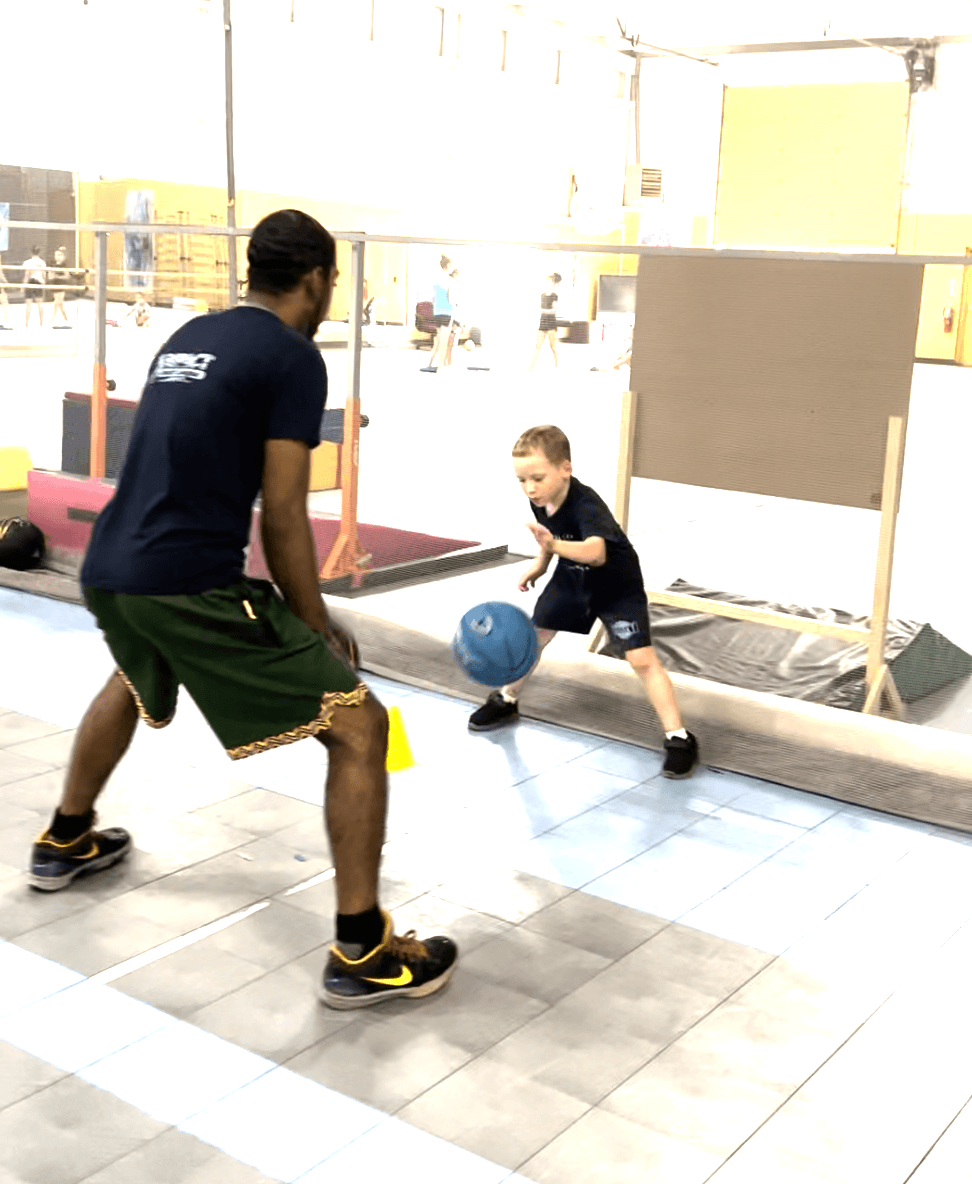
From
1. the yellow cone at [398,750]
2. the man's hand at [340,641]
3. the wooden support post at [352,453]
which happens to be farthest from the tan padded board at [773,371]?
the man's hand at [340,641]

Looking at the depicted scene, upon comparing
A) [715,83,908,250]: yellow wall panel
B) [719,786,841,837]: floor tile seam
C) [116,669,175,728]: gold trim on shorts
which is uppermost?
[715,83,908,250]: yellow wall panel

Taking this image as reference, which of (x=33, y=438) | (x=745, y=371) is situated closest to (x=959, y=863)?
(x=745, y=371)

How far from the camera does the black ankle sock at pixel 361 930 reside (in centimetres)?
300

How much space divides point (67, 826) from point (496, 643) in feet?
5.11

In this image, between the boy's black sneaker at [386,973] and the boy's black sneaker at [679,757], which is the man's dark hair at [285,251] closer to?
the boy's black sneaker at [386,973]

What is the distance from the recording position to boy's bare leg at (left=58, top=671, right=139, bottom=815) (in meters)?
3.42

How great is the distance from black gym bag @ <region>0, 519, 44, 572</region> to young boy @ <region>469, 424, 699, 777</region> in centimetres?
305

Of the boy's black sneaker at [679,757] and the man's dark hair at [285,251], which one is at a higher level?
the man's dark hair at [285,251]

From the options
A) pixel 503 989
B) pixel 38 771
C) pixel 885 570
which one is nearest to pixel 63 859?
pixel 38 771

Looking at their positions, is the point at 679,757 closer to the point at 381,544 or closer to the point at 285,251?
the point at 285,251

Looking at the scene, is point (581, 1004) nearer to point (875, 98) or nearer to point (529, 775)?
point (529, 775)

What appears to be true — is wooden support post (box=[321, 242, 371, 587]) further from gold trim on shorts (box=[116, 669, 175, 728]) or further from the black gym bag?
gold trim on shorts (box=[116, 669, 175, 728])

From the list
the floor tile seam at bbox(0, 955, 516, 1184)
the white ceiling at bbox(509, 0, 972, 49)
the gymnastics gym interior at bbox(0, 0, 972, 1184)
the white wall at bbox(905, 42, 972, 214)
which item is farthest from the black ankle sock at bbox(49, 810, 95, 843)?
the white wall at bbox(905, 42, 972, 214)

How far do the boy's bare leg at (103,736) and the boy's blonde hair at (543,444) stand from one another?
1567mm
